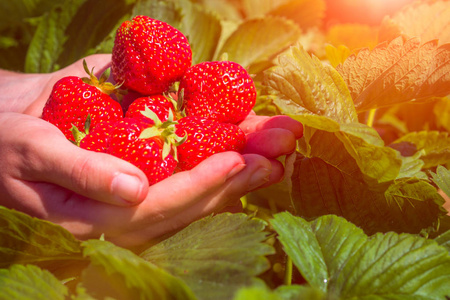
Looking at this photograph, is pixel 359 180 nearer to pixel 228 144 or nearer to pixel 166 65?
pixel 228 144

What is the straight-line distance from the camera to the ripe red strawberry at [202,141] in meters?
0.75

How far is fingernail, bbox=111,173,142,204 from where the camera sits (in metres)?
0.58

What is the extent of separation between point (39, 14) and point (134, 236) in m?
0.98

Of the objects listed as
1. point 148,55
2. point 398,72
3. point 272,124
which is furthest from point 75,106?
point 398,72

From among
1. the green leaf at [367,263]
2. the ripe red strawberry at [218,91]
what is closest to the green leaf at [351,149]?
the green leaf at [367,263]

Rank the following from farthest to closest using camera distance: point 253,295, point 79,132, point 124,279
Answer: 1. point 79,132
2. point 124,279
3. point 253,295

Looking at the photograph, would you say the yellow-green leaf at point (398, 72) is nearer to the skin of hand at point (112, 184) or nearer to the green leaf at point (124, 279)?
the skin of hand at point (112, 184)

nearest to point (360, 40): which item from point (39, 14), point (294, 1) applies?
point (294, 1)

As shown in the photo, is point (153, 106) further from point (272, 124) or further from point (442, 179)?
point (442, 179)

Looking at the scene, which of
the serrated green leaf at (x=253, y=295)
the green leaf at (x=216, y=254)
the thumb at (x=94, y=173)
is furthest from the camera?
the thumb at (x=94, y=173)

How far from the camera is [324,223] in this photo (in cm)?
61

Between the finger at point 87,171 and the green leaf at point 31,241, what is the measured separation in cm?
8

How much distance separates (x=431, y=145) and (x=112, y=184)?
0.75 m

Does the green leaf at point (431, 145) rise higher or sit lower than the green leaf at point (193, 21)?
lower
